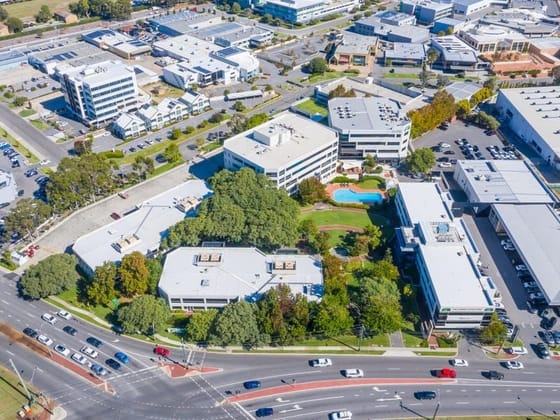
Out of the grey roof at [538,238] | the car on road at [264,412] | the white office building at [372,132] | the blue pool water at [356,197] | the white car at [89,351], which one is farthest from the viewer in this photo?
the white office building at [372,132]

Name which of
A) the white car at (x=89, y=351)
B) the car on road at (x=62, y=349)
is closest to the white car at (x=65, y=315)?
the car on road at (x=62, y=349)

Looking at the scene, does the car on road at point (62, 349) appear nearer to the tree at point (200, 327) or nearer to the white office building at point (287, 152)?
the tree at point (200, 327)

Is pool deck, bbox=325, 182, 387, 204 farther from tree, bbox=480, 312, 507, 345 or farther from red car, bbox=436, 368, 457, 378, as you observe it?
red car, bbox=436, 368, 457, 378

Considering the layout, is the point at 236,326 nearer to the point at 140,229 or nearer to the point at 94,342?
the point at 94,342

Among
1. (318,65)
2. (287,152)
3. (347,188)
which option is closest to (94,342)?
(287,152)

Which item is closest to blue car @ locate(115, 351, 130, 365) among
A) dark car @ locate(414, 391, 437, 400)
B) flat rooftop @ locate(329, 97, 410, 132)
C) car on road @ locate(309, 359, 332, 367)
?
car on road @ locate(309, 359, 332, 367)

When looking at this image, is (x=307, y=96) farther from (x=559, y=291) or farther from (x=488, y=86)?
(x=559, y=291)

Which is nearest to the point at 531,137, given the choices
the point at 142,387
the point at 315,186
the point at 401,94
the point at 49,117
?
the point at 401,94
